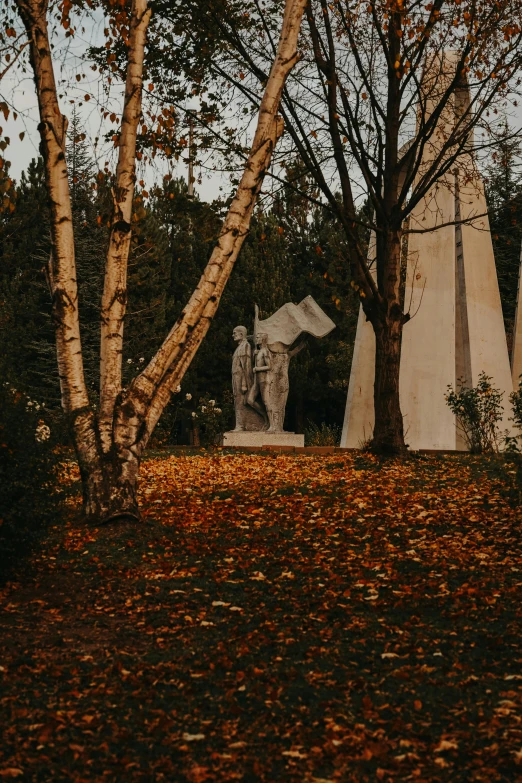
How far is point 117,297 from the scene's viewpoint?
750 cm

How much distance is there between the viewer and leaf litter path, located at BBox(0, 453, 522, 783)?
3627 mm

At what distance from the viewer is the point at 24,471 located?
6012 millimetres

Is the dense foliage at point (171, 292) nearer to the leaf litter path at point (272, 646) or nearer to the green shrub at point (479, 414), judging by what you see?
the green shrub at point (479, 414)

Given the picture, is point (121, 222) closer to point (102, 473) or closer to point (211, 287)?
point (211, 287)

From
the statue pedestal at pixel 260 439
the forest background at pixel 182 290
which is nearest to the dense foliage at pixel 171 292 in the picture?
the forest background at pixel 182 290

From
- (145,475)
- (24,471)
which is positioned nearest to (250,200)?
(24,471)

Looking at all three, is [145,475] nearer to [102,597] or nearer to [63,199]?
[63,199]

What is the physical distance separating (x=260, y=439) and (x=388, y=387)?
211 inches

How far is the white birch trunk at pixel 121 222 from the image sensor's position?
745cm

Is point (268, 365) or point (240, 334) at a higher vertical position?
point (240, 334)

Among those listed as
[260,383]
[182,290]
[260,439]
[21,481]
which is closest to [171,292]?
[182,290]

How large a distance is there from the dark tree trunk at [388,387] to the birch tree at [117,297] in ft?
16.6

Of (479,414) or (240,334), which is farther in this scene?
(240,334)

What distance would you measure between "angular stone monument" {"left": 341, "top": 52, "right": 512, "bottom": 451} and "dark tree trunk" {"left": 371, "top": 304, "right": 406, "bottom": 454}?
11.7ft
